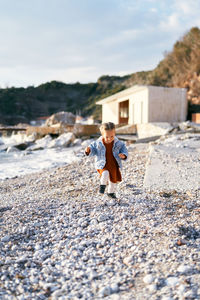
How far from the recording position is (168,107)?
16.0m

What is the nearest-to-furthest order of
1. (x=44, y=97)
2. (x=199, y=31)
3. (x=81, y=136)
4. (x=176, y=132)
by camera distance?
(x=176, y=132) → (x=81, y=136) → (x=199, y=31) → (x=44, y=97)

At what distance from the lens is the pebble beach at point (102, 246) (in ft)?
6.32

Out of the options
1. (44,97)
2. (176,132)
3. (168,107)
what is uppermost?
(44,97)

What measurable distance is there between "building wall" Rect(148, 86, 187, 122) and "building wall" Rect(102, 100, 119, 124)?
5.40 metres

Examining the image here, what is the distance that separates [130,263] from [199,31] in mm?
28337

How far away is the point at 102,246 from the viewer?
2562mm

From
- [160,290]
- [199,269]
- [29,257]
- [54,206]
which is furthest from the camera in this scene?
[54,206]

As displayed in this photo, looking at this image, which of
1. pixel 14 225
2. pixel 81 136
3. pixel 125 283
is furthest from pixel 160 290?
pixel 81 136

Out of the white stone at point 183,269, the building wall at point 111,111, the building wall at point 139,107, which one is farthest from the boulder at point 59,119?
the white stone at point 183,269

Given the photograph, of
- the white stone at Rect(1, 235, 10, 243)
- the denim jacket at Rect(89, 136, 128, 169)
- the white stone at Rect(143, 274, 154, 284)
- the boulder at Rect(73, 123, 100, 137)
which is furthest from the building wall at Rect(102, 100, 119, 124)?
the white stone at Rect(143, 274, 154, 284)

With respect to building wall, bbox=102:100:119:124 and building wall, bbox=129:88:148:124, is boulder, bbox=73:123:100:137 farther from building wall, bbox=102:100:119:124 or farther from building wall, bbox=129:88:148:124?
building wall, bbox=102:100:119:124

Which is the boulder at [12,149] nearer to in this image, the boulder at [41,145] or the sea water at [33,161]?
the sea water at [33,161]

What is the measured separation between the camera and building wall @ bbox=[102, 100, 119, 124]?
829 inches

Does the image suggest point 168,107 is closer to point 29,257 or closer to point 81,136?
point 81,136
